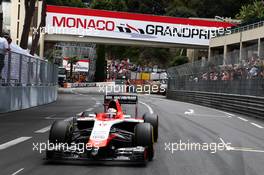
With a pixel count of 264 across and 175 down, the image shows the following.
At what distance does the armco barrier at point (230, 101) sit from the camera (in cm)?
2217

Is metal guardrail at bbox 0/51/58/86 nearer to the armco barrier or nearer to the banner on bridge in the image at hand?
the armco barrier

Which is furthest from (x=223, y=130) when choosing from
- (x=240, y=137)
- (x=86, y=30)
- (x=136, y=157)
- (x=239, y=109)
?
(x=86, y=30)

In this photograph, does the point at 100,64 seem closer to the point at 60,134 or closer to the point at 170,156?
the point at 170,156

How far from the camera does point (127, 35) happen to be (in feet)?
183

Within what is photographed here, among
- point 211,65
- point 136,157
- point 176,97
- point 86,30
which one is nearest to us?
point 136,157

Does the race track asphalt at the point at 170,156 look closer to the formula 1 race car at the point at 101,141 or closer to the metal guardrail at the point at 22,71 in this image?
the formula 1 race car at the point at 101,141

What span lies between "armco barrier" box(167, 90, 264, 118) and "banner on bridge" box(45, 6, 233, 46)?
1584cm

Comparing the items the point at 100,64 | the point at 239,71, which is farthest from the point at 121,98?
the point at 100,64

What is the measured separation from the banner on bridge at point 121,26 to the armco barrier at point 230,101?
1584cm

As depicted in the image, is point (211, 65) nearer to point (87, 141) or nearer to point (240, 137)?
point (240, 137)

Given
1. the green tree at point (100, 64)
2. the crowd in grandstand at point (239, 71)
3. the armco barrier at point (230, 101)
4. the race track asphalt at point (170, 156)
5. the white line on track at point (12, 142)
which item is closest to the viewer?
the race track asphalt at point (170, 156)

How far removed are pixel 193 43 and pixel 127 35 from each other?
7.70 m

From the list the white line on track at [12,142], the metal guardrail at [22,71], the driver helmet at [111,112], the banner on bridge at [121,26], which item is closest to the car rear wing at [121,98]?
the driver helmet at [111,112]

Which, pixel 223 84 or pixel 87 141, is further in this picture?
pixel 223 84
